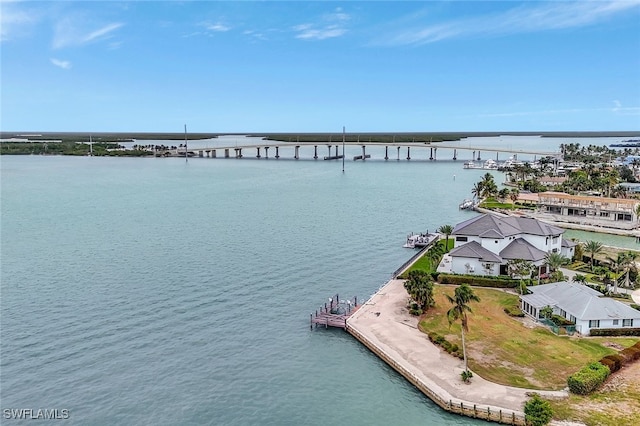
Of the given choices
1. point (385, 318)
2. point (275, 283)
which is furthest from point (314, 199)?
point (385, 318)

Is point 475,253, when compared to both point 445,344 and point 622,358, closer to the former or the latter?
point 445,344

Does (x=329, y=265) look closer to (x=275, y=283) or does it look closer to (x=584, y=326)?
(x=275, y=283)

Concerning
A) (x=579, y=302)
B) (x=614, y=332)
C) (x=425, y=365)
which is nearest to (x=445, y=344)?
(x=425, y=365)

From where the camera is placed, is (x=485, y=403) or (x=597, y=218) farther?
(x=597, y=218)

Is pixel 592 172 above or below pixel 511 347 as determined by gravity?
above

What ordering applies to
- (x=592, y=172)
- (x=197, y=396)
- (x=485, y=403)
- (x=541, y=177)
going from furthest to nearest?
(x=541, y=177)
(x=592, y=172)
(x=197, y=396)
(x=485, y=403)

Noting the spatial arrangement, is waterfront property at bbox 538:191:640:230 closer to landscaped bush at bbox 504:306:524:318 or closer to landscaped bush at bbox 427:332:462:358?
landscaped bush at bbox 504:306:524:318

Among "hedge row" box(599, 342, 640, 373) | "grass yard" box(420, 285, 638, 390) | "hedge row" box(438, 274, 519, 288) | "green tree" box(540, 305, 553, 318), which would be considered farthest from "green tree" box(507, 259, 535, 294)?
"hedge row" box(599, 342, 640, 373)
